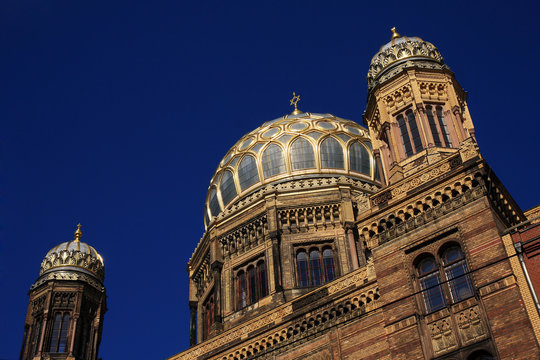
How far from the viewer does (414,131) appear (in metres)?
25.2

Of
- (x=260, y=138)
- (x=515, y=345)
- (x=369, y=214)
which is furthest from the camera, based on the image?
(x=260, y=138)

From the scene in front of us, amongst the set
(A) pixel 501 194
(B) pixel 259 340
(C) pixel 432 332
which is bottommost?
(C) pixel 432 332

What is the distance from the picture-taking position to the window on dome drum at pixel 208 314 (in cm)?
3528

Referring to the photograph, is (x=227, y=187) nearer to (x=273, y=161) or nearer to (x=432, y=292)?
(x=273, y=161)

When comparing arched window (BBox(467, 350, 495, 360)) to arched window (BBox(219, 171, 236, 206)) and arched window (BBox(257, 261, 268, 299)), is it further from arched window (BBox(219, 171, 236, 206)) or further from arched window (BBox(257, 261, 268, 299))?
arched window (BBox(219, 171, 236, 206))

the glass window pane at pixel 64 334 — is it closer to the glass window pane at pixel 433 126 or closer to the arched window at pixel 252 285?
the arched window at pixel 252 285

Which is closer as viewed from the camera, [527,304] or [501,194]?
[527,304]

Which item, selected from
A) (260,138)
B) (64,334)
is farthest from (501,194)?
(64,334)

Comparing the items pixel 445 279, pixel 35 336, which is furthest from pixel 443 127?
pixel 35 336

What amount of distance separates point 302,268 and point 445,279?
1384 cm

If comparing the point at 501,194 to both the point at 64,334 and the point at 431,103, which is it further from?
the point at 64,334

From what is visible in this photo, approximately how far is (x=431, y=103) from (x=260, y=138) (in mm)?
14900

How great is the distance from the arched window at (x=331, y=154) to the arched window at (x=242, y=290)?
7.32 metres

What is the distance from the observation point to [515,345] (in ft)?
55.0
